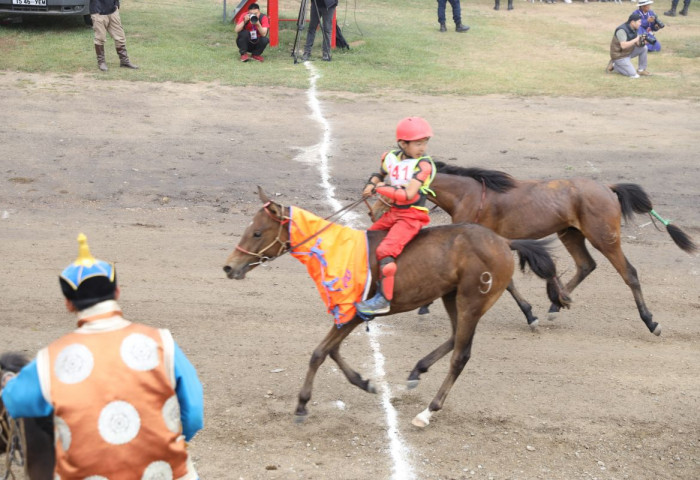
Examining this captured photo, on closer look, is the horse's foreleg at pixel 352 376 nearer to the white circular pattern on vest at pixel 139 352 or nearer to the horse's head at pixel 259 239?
the horse's head at pixel 259 239

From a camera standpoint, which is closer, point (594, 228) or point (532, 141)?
point (594, 228)

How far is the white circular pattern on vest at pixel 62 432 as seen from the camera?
362 centimetres

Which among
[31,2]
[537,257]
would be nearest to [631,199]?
[537,257]

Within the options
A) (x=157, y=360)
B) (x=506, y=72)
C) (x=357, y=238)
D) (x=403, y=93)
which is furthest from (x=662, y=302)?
(x=506, y=72)

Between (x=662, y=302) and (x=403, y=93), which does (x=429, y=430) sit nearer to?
(x=662, y=302)

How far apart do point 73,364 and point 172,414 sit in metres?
0.52

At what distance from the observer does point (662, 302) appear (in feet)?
30.4

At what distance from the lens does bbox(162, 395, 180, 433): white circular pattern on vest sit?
380 centimetres

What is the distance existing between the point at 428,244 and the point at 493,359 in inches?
65.9

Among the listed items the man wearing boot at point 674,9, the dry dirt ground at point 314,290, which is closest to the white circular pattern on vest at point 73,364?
the dry dirt ground at point 314,290


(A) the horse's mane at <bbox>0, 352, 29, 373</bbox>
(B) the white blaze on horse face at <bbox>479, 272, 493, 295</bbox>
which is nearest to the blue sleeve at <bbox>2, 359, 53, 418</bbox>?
(A) the horse's mane at <bbox>0, 352, 29, 373</bbox>

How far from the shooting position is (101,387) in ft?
11.8

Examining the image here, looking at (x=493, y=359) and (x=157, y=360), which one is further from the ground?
(x=157, y=360)

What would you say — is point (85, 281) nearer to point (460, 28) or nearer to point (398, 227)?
point (398, 227)
